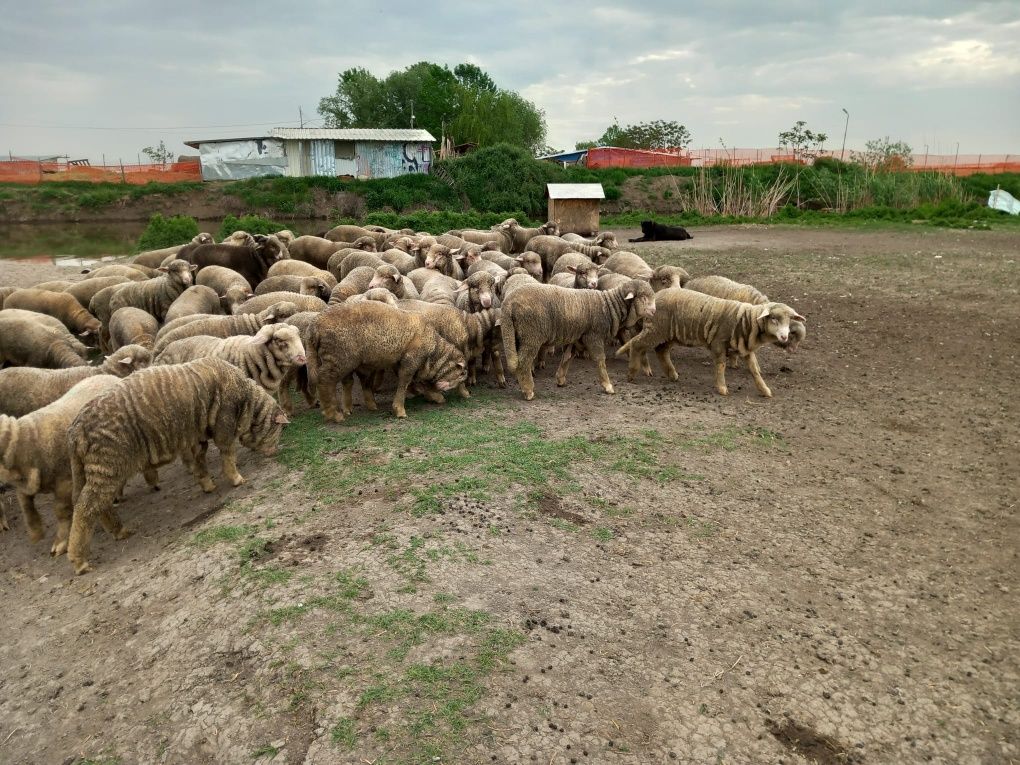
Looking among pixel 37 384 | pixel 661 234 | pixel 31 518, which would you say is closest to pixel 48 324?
pixel 37 384

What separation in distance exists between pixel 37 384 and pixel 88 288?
653cm

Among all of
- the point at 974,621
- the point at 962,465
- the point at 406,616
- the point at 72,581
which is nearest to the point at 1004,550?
the point at 974,621

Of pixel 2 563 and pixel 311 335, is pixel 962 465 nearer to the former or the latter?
pixel 311 335

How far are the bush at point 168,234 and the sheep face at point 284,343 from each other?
17837mm

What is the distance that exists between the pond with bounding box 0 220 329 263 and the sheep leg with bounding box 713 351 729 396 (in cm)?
2741

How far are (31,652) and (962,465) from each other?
8.52 metres

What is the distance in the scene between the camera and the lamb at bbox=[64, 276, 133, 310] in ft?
44.0

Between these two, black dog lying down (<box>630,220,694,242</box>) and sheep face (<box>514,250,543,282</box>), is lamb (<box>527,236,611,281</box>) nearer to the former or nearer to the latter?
sheep face (<box>514,250,543,282</box>)

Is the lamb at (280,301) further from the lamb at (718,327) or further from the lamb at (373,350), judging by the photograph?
the lamb at (718,327)

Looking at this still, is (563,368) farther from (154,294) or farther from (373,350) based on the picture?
(154,294)

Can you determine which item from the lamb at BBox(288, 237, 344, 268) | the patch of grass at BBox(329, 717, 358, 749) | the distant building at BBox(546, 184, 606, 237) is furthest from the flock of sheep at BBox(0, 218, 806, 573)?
the distant building at BBox(546, 184, 606, 237)

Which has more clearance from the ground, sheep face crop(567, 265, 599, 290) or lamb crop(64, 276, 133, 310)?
sheep face crop(567, 265, 599, 290)

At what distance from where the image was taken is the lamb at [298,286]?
11.2 meters

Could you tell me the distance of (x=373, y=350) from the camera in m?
8.30
